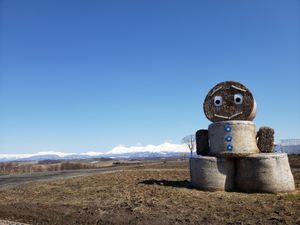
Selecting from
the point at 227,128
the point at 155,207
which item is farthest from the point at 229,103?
the point at 155,207

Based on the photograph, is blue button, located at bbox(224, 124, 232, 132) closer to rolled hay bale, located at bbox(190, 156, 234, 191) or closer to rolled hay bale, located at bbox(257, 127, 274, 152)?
rolled hay bale, located at bbox(190, 156, 234, 191)

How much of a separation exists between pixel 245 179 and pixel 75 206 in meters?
5.74

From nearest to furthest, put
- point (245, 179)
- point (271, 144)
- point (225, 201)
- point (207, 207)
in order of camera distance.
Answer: point (207, 207)
point (225, 201)
point (245, 179)
point (271, 144)

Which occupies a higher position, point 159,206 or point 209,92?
point 209,92

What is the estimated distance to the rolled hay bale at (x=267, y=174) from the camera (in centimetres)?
1112

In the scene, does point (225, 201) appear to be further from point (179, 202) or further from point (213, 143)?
point (213, 143)

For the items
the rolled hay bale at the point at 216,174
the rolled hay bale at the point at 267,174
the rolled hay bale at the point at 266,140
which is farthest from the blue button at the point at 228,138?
the rolled hay bale at the point at 266,140

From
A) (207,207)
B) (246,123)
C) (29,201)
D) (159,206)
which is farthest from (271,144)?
(29,201)

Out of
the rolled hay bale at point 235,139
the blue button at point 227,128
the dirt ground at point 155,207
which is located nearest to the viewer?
the dirt ground at point 155,207

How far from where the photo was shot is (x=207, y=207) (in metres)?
9.57

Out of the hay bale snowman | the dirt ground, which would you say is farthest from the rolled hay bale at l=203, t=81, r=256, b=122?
the dirt ground

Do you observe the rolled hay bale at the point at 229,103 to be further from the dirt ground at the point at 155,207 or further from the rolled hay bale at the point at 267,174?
the dirt ground at the point at 155,207

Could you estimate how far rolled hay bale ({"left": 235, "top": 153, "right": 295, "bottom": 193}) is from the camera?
11.1 m

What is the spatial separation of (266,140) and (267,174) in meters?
1.67
